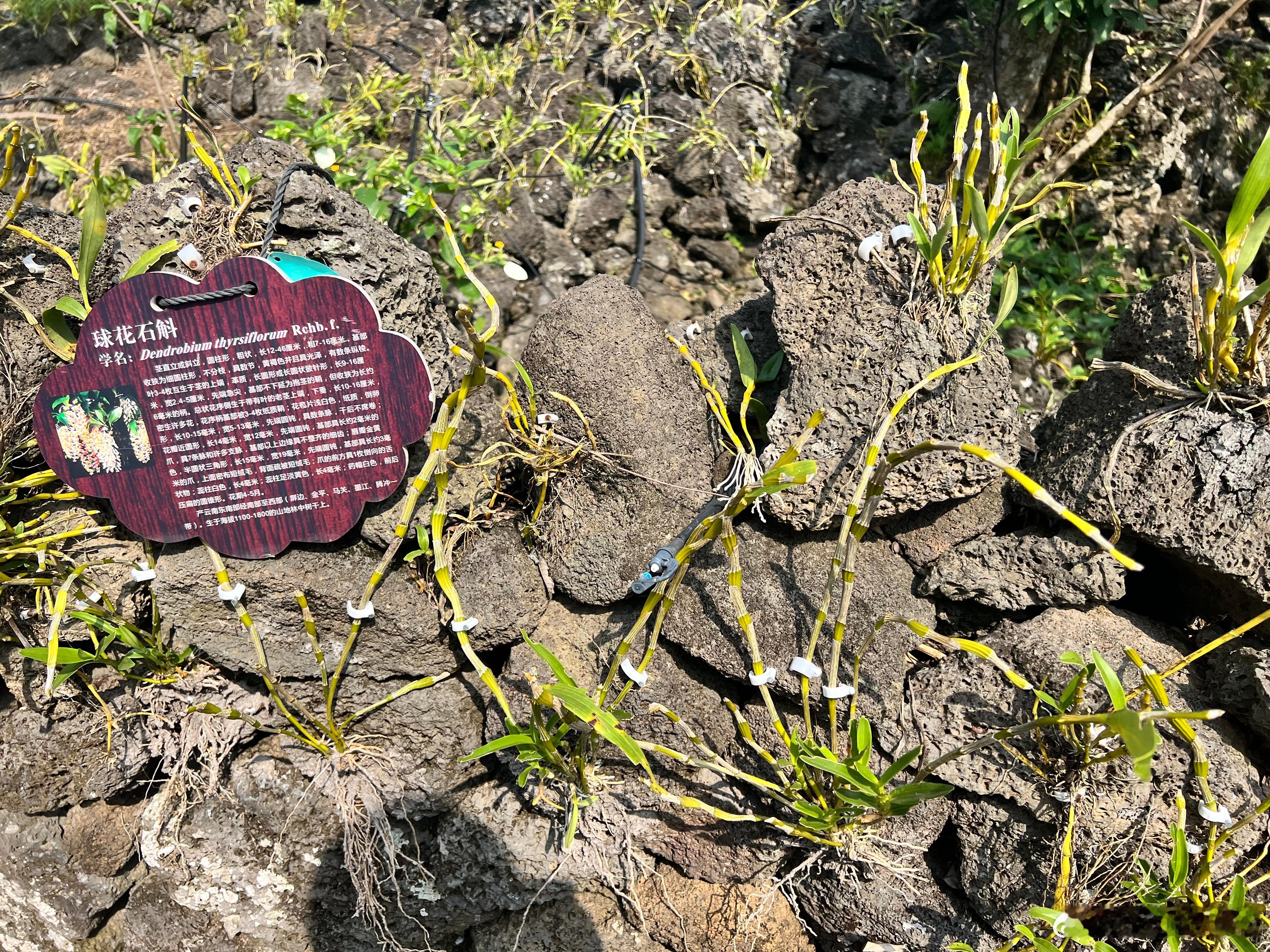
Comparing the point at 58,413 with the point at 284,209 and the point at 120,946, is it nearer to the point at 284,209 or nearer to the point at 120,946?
the point at 284,209

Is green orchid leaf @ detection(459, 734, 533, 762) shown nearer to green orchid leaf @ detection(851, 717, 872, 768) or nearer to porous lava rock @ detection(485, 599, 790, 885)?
porous lava rock @ detection(485, 599, 790, 885)

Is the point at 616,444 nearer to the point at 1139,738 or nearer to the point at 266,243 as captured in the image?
the point at 266,243

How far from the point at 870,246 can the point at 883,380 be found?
1.25 ft

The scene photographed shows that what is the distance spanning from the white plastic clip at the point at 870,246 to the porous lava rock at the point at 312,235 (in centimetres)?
117

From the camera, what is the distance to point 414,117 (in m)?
3.42

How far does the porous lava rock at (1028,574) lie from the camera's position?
83.7 inches

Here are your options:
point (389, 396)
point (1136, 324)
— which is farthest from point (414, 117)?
point (1136, 324)

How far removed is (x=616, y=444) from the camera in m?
2.26

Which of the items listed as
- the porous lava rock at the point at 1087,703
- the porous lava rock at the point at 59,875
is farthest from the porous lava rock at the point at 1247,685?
the porous lava rock at the point at 59,875

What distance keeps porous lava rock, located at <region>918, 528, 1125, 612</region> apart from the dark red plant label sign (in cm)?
142

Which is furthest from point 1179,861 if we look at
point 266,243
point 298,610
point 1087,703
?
point 266,243

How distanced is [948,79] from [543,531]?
2.53 m

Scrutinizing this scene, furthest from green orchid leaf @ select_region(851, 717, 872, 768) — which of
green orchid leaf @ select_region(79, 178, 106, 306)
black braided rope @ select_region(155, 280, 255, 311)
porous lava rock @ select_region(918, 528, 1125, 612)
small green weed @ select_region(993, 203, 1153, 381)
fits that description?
green orchid leaf @ select_region(79, 178, 106, 306)

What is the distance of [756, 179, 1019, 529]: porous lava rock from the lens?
212 cm
